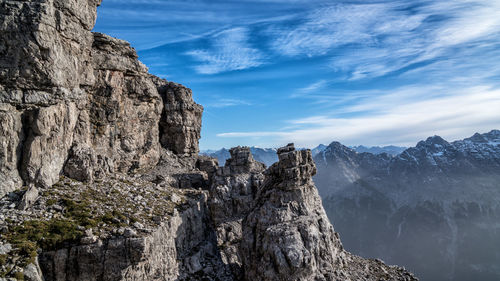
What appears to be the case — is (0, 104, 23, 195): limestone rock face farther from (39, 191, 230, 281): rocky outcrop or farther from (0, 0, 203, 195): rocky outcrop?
(39, 191, 230, 281): rocky outcrop

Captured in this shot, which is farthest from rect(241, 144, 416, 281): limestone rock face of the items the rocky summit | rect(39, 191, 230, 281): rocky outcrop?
rect(39, 191, 230, 281): rocky outcrop

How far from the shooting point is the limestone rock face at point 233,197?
205 ft

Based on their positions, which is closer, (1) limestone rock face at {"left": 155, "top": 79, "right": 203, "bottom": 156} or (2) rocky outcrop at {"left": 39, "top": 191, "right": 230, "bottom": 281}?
(2) rocky outcrop at {"left": 39, "top": 191, "right": 230, "bottom": 281}

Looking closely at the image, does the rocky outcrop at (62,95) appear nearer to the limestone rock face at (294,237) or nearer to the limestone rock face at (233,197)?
the limestone rock face at (233,197)

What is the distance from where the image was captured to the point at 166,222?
152 ft

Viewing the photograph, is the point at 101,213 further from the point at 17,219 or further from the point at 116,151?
the point at 116,151

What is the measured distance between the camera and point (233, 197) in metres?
69.4

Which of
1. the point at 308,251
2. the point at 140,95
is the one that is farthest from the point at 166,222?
the point at 140,95

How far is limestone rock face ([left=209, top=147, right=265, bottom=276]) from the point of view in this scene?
6248 centimetres

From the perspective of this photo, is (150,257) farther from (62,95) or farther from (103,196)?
(62,95)

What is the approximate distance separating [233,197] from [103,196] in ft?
103

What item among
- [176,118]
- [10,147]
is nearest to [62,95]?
[10,147]

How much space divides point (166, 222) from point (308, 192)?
24.8 meters

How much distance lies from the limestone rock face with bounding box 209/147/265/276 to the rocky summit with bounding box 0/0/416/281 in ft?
1.05
